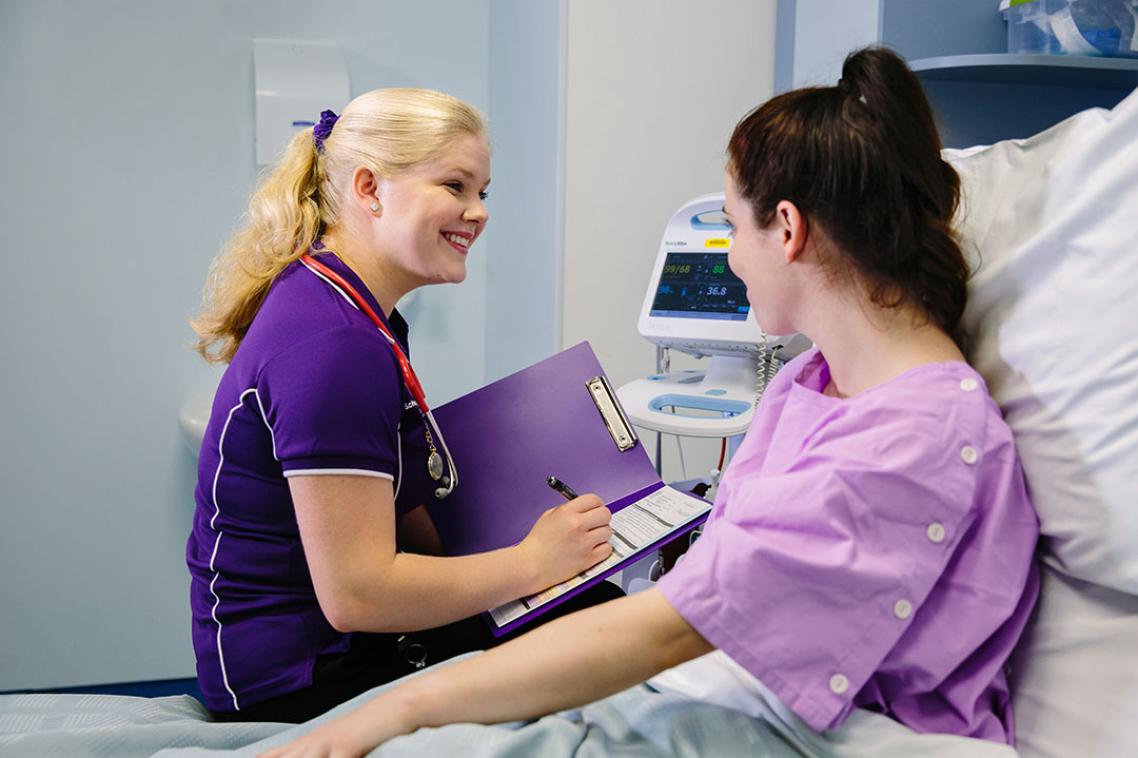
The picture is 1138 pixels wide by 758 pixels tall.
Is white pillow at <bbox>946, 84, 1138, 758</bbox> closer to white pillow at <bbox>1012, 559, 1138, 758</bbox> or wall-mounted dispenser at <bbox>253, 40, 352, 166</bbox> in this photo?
white pillow at <bbox>1012, 559, 1138, 758</bbox>

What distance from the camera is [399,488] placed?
1.24 metres

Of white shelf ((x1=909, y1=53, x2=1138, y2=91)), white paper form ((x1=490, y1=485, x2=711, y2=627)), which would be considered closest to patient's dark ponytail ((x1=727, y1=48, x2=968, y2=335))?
white paper form ((x1=490, y1=485, x2=711, y2=627))

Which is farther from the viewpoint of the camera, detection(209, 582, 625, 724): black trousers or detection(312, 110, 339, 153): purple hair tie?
detection(312, 110, 339, 153): purple hair tie

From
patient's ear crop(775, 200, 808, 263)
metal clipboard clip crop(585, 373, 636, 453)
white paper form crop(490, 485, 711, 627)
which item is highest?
patient's ear crop(775, 200, 808, 263)

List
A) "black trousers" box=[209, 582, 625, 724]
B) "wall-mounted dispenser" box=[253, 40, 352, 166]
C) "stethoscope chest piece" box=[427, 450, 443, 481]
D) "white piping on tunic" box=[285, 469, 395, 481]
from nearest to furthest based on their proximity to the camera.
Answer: "white piping on tunic" box=[285, 469, 395, 481]
"black trousers" box=[209, 582, 625, 724]
"stethoscope chest piece" box=[427, 450, 443, 481]
"wall-mounted dispenser" box=[253, 40, 352, 166]

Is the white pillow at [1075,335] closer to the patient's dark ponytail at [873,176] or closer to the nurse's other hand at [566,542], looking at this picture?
the patient's dark ponytail at [873,176]

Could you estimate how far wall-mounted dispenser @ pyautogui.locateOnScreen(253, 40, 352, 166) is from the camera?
2.54 m

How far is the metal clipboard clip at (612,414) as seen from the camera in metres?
1.39

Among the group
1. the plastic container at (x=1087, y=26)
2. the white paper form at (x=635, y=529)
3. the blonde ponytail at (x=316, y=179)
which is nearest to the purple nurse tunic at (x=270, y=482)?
the blonde ponytail at (x=316, y=179)

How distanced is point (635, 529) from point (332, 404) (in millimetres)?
444

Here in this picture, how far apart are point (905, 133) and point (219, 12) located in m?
2.20

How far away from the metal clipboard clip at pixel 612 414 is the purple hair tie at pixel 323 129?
1.66 feet

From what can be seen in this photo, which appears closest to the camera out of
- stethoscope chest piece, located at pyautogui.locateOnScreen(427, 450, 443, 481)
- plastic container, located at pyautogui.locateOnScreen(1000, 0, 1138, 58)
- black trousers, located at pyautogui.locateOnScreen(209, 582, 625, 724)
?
black trousers, located at pyautogui.locateOnScreen(209, 582, 625, 724)

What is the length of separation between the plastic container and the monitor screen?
0.72 metres
